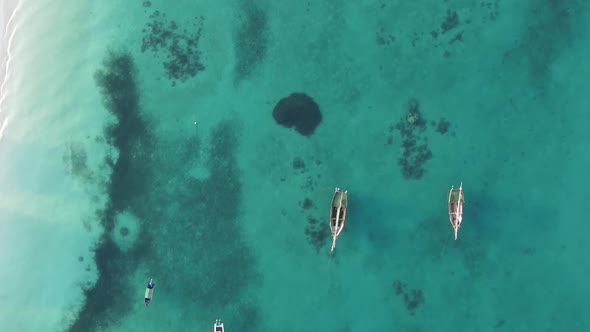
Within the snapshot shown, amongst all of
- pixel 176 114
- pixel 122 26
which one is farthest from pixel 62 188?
pixel 122 26

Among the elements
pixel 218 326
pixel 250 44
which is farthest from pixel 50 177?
pixel 250 44

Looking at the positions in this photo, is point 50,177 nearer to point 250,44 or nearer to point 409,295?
point 250,44

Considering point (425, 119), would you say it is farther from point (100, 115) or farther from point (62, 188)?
point (62, 188)

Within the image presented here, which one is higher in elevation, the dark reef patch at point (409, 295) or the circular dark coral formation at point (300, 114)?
the circular dark coral formation at point (300, 114)

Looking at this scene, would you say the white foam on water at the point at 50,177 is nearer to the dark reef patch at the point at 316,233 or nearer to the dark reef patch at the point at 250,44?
the dark reef patch at the point at 250,44

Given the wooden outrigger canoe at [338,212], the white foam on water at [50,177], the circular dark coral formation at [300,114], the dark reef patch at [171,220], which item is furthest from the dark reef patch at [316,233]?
the white foam on water at [50,177]

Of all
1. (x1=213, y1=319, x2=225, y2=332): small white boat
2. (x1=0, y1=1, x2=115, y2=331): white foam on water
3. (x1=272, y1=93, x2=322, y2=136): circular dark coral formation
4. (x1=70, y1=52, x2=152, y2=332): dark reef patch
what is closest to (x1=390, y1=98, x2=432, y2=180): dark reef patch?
(x1=272, y1=93, x2=322, y2=136): circular dark coral formation
